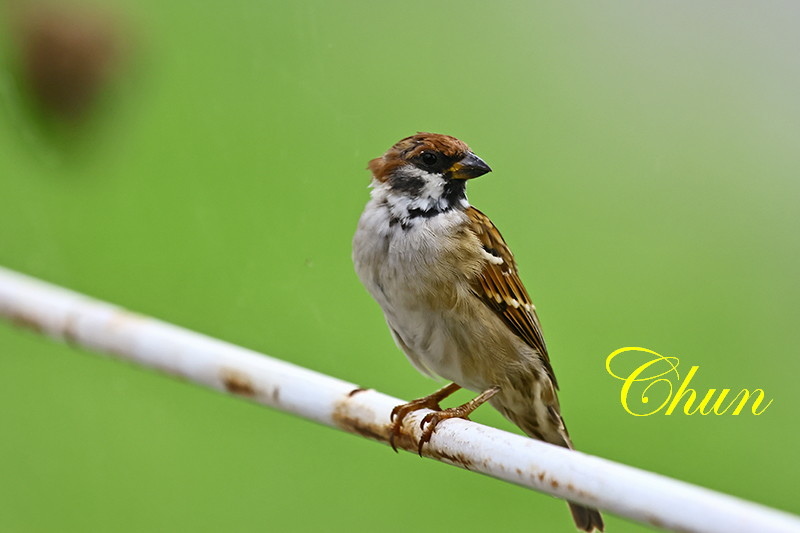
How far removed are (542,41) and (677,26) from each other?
114mm

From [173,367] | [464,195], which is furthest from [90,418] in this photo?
[464,195]

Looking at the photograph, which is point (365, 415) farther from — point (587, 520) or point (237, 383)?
point (587, 520)

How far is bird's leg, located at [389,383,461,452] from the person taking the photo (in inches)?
38.5

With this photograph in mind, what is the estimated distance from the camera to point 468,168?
815 millimetres

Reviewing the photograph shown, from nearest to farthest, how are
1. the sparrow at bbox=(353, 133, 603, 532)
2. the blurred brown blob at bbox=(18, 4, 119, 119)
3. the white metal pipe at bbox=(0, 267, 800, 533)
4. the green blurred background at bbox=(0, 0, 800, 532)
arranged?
the white metal pipe at bbox=(0, 267, 800, 533), the green blurred background at bbox=(0, 0, 800, 532), the sparrow at bbox=(353, 133, 603, 532), the blurred brown blob at bbox=(18, 4, 119, 119)

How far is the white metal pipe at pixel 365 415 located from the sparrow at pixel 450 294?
72 millimetres

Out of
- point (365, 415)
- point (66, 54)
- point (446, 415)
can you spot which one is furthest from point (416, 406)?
point (66, 54)

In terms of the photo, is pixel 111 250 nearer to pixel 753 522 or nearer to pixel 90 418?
pixel 90 418

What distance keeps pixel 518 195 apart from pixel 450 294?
285mm

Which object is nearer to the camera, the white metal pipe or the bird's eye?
the white metal pipe

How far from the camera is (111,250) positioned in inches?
62.2

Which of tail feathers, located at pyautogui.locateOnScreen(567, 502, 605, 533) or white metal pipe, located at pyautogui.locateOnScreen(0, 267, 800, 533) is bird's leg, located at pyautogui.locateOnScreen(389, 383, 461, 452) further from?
tail feathers, located at pyautogui.locateOnScreen(567, 502, 605, 533)

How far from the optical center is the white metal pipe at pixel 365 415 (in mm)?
647

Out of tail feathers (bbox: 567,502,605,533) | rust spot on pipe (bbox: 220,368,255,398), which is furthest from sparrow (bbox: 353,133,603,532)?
rust spot on pipe (bbox: 220,368,255,398)
